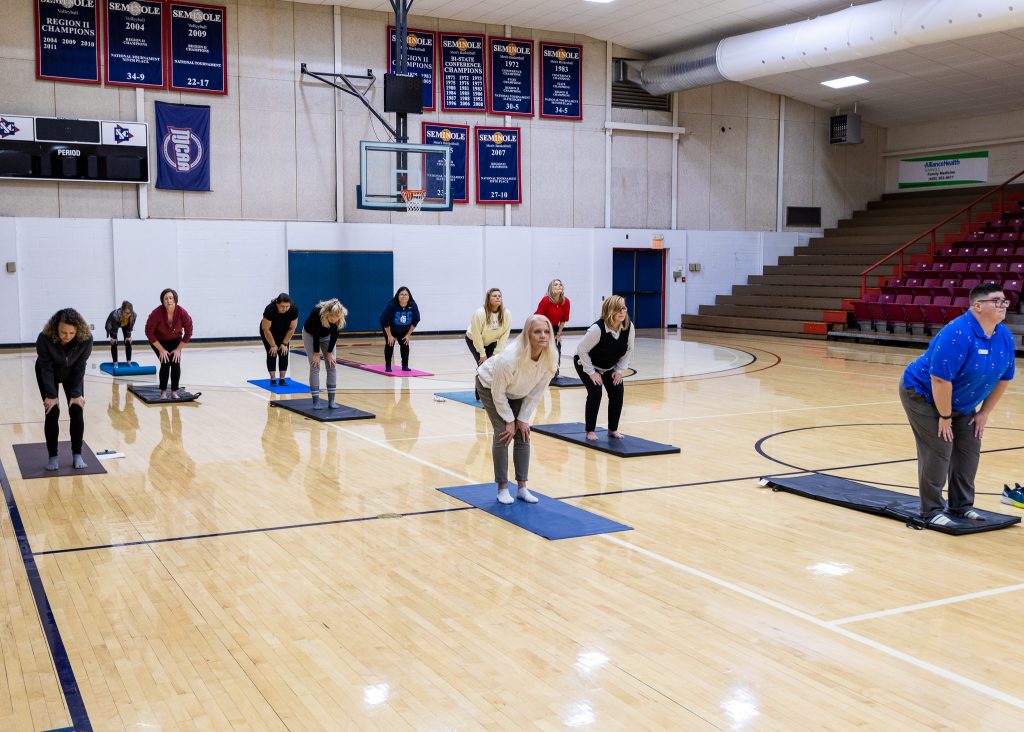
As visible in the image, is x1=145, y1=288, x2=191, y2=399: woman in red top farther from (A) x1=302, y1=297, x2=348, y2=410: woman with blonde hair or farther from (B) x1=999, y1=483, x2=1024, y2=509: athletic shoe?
(B) x1=999, y1=483, x2=1024, y2=509: athletic shoe

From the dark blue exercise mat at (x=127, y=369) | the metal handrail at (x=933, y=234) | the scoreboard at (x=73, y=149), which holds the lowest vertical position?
the dark blue exercise mat at (x=127, y=369)

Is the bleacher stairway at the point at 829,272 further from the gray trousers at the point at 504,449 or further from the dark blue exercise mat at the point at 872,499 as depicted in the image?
the gray trousers at the point at 504,449

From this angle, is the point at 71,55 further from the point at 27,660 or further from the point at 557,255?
the point at 27,660

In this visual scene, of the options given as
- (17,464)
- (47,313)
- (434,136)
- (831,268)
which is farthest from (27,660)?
(831,268)

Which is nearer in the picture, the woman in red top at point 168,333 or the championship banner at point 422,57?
the woman in red top at point 168,333

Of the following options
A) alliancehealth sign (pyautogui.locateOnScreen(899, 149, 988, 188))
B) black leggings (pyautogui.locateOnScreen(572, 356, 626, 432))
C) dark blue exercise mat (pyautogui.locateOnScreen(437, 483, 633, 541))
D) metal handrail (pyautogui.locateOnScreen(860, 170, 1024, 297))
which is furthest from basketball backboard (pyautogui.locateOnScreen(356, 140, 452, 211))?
alliancehealth sign (pyautogui.locateOnScreen(899, 149, 988, 188))

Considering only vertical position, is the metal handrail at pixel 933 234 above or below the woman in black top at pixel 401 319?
above

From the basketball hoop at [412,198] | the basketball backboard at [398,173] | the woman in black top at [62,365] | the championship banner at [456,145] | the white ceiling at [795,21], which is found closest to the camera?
the woman in black top at [62,365]

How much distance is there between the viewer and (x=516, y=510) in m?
6.77

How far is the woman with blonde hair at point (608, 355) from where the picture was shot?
Answer: 8789mm

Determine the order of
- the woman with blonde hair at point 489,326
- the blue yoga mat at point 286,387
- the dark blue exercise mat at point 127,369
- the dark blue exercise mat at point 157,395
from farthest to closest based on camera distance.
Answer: the dark blue exercise mat at point 127,369
the blue yoga mat at point 286,387
the dark blue exercise mat at point 157,395
the woman with blonde hair at point 489,326

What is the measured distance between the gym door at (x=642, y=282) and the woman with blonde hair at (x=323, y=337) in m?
14.2

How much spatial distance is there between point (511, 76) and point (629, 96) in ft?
10.7

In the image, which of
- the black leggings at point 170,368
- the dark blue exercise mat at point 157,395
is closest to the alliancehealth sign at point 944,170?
the dark blue exercise mat at point 157,395
